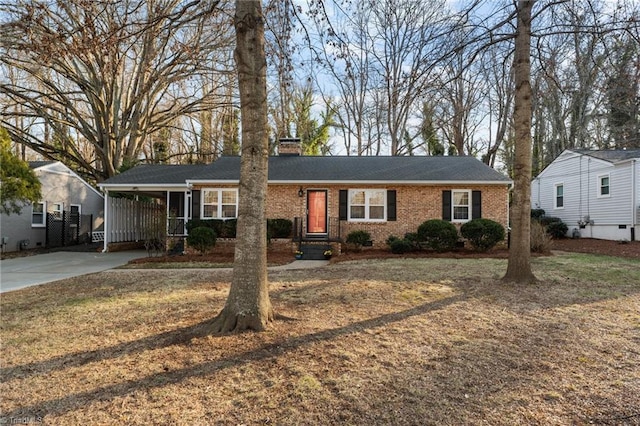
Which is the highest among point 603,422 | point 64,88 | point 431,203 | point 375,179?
point 64,88

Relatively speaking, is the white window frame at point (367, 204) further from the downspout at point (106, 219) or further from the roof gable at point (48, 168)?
the roof gable at point (48, 168)

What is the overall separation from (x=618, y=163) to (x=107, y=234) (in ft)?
73.5

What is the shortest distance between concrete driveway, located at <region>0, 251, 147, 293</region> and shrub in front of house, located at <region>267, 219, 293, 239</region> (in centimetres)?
507

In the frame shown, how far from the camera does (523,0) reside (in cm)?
706

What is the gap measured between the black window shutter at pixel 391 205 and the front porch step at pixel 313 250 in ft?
9.21

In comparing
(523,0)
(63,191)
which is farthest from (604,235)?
(63,191)

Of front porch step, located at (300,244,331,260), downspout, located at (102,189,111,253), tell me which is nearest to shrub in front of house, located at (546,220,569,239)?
front porch step, located at (300,244,331,260)

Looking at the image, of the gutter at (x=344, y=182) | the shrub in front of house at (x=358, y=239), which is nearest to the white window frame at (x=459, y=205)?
the gutter at (x=344, y=182)

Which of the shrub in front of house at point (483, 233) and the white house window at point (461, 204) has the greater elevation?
the white house window at point (461, 204)

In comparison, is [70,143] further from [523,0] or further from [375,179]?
[523,0]

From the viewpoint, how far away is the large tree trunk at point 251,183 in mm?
4328

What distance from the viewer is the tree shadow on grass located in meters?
2.71

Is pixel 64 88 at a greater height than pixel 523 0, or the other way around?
pixel 64 88

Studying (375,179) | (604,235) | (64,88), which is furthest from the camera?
(64,88)
